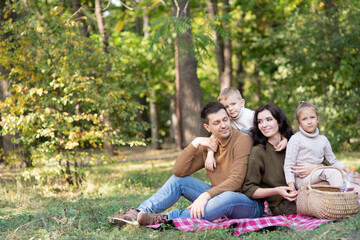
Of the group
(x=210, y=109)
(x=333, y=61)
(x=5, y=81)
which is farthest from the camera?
(x=333, y=61)

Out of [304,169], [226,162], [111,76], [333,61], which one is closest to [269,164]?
[304,169]

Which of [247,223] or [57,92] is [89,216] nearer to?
[247,223]

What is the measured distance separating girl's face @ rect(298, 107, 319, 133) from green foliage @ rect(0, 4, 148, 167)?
424cm

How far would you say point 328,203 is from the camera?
425 centimetres

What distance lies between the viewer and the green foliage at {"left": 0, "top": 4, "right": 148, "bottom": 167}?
312 inches


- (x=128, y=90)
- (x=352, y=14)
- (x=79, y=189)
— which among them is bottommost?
(x=79, y=189)

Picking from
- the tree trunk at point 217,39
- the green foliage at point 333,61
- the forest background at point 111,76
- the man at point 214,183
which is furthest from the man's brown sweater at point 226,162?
the green foliage at point 333,61

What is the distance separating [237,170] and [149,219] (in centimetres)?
108

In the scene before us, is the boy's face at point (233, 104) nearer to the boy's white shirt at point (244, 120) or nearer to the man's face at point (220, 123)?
the boy's white shirt at point (244, 120)

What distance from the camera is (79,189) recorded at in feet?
28.1

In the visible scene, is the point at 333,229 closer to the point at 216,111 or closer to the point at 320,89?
the point at 216,111

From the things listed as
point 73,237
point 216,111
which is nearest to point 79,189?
point 73,237

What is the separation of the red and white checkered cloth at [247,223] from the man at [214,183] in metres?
0.08

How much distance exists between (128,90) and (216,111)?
4.64 metres
